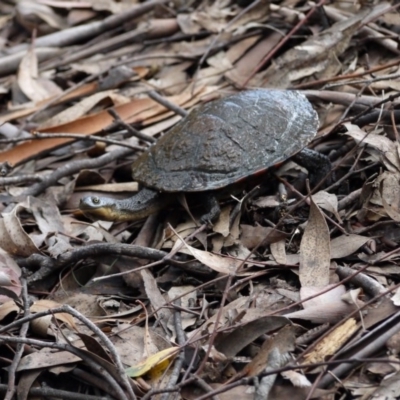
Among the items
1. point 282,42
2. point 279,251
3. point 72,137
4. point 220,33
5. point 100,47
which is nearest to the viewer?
point 279,251

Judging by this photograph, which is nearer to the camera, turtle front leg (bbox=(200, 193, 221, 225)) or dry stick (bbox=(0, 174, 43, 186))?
turtle front leg (bbox=(200, 193, 221, 225))

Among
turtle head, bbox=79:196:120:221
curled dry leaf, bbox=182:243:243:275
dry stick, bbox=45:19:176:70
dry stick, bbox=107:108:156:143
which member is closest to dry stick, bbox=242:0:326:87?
dry stick, bbox=107:108:156:143

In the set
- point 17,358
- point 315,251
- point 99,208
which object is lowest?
point 17,358

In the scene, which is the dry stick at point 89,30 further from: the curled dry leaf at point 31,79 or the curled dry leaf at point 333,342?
the curled dry leaf at point 333,342

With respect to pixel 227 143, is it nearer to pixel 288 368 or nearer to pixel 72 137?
pixel 72 137

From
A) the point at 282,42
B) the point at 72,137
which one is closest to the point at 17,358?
the point at 72,137

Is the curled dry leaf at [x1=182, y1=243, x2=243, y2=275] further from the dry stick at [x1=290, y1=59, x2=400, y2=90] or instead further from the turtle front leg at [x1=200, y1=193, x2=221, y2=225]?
the dry stick at [x1=290, y1=59, x2=400, y2=90]

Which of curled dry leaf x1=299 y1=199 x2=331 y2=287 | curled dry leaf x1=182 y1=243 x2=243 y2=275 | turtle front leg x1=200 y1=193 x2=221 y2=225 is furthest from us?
turtle front leg x1=200 y1=193 x2=221 y2=225

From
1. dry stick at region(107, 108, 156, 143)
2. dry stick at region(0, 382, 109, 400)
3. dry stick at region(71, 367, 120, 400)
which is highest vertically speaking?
dry stick at region(107, 108, 156, 143)
